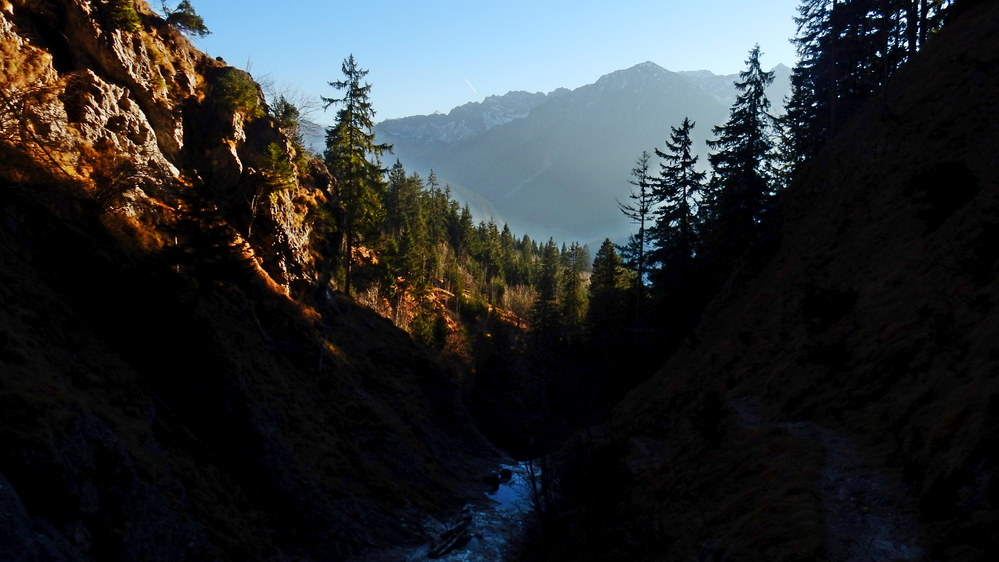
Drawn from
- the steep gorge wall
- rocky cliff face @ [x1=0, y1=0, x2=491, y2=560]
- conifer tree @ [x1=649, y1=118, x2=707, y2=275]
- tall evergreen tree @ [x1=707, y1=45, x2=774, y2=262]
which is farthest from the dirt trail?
conifer tree @ [x1=649, y1=118, x2=707, y2=275]

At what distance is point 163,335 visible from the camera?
17.2 m

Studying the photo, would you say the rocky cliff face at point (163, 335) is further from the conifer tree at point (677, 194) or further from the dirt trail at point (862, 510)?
the conifer tree at point (677, 194)

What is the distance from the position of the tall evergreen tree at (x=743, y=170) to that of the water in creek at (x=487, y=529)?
1798 cm

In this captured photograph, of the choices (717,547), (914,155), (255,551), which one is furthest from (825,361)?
(255,551)

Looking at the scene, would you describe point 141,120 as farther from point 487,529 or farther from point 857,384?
point 857,384

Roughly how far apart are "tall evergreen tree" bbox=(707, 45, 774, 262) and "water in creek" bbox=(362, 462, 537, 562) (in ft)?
59.0

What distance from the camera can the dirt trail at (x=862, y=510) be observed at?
710cm

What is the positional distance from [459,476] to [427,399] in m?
7.46

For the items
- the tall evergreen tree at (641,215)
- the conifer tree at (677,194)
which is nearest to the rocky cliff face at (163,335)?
the tall evergreen tree at (641,215)

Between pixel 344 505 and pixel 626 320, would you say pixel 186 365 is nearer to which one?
pixel 344 505

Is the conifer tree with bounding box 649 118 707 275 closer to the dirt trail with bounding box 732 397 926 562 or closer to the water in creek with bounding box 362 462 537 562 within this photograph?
the water in creek with bounding box 362 462 537 562

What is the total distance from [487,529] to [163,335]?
16.5 meters

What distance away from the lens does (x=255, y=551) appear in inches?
595

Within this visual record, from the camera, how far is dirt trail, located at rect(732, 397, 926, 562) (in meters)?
7.10
